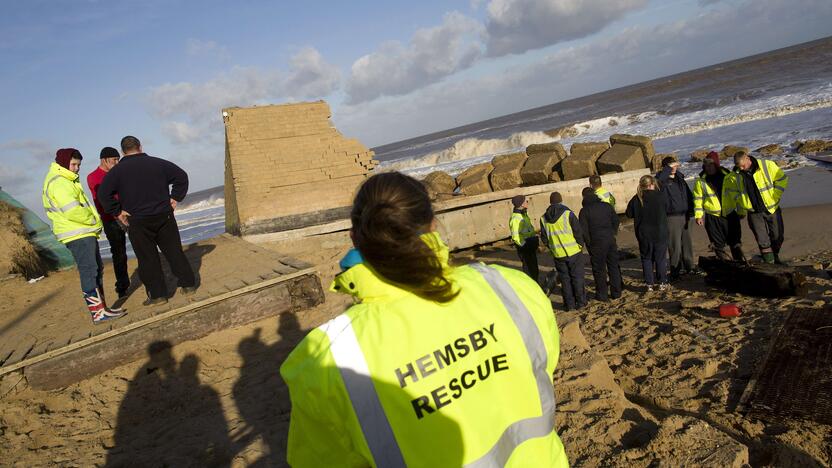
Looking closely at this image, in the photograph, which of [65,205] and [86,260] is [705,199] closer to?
[86,260]

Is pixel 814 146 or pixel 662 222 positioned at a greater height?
pixel 662 222

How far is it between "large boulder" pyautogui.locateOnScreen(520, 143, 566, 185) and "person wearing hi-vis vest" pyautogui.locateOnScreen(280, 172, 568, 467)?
12460mm

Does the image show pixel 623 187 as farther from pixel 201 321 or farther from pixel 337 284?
pixel 337 284

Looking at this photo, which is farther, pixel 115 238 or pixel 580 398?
pixel 115 238

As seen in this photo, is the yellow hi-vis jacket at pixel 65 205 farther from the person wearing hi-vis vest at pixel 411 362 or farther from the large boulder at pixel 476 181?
the large boulder at pixel 476 181

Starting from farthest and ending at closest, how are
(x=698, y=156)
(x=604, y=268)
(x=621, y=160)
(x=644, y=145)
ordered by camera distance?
(x=698, y=156) → (x=644, y=145) → (x=621, y=160) → (x=604, y=268)

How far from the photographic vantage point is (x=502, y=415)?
1.34 metres

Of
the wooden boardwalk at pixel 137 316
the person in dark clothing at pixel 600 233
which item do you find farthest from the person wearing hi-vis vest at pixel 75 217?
the person in dark clothing at pixel 600 233

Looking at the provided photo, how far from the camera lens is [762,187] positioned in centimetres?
673

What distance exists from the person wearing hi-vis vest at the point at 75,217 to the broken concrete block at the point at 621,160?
11.2 m

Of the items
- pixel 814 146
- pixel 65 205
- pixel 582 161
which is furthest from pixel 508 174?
pixel 65 205

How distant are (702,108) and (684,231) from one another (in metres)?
31.5

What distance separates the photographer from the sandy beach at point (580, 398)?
324cm

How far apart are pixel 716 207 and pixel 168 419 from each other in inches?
294
